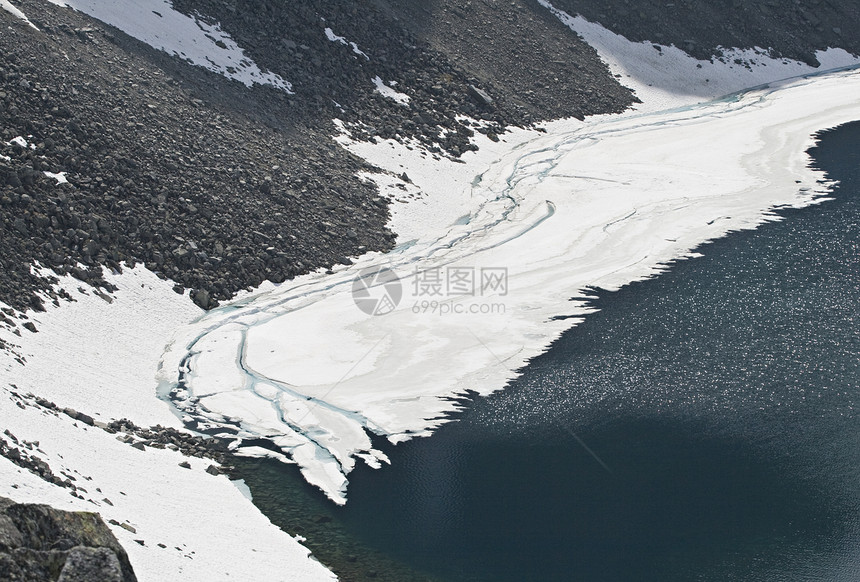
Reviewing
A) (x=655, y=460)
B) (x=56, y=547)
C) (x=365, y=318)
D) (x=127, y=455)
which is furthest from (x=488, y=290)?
(x=56, y=547)

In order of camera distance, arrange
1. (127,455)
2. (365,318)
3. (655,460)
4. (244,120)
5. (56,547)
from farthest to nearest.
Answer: (244,120) → (365,318) → (655,460) → (127,455) → (56,547)

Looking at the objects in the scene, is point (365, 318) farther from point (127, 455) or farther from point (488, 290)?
point (127, 455)

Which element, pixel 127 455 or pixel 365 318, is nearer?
pixel 127 455

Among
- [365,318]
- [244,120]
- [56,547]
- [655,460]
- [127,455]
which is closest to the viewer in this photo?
[56,547]

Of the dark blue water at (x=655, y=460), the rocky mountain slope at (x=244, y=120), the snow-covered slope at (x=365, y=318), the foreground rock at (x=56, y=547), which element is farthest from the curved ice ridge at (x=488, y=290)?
the foreground rock at (x=56, y=547)

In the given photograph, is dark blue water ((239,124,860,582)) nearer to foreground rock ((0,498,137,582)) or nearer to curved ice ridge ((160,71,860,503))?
curved ice ridge ((160,71,860,503))

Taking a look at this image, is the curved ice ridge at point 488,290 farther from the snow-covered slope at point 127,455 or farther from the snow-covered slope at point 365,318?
the snow-covered slope at point 127,455

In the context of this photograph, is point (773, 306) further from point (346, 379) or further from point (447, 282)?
point (346, 379)

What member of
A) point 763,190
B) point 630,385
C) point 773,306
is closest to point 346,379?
point 630,385
